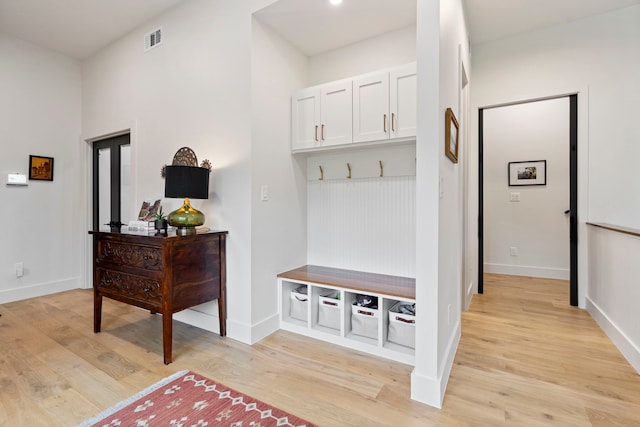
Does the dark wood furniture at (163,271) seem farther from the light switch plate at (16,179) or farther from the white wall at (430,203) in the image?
the light switch plate at (16,179)

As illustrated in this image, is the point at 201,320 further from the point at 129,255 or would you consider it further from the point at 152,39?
the point at 152,39

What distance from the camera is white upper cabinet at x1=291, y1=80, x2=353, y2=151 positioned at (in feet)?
8.00

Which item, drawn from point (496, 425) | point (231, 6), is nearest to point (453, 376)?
point (496, 425)

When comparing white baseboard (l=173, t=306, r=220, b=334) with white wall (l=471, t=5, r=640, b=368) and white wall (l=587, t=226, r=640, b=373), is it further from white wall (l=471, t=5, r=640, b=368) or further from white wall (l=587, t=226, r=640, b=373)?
white wall (l=471, t=5, r=640, b=368)

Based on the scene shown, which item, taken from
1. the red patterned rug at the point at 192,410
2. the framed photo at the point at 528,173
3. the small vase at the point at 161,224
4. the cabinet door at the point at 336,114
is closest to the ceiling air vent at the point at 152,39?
the cabinet door at the point at 336,114

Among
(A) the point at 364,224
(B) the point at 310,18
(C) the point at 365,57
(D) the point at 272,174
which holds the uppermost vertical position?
(B) the point at 310,18

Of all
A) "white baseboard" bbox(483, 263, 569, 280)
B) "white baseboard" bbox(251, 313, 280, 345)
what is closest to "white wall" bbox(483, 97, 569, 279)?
"white baseboard" bbox(483, 263, 569, 280)

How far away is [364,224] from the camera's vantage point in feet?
8.87

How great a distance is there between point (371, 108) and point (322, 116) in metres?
0.43

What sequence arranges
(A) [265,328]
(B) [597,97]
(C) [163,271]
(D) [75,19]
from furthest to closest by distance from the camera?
(D) [75,19] → (B) [597,97] → (A) [265,328] → (C) [163,271]

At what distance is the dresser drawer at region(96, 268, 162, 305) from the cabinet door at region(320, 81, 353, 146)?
1.66m

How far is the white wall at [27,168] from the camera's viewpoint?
10.9 ft

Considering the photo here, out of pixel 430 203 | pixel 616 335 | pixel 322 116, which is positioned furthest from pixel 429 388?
pixel 322 116

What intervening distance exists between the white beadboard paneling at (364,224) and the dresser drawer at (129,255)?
4.46 ft
